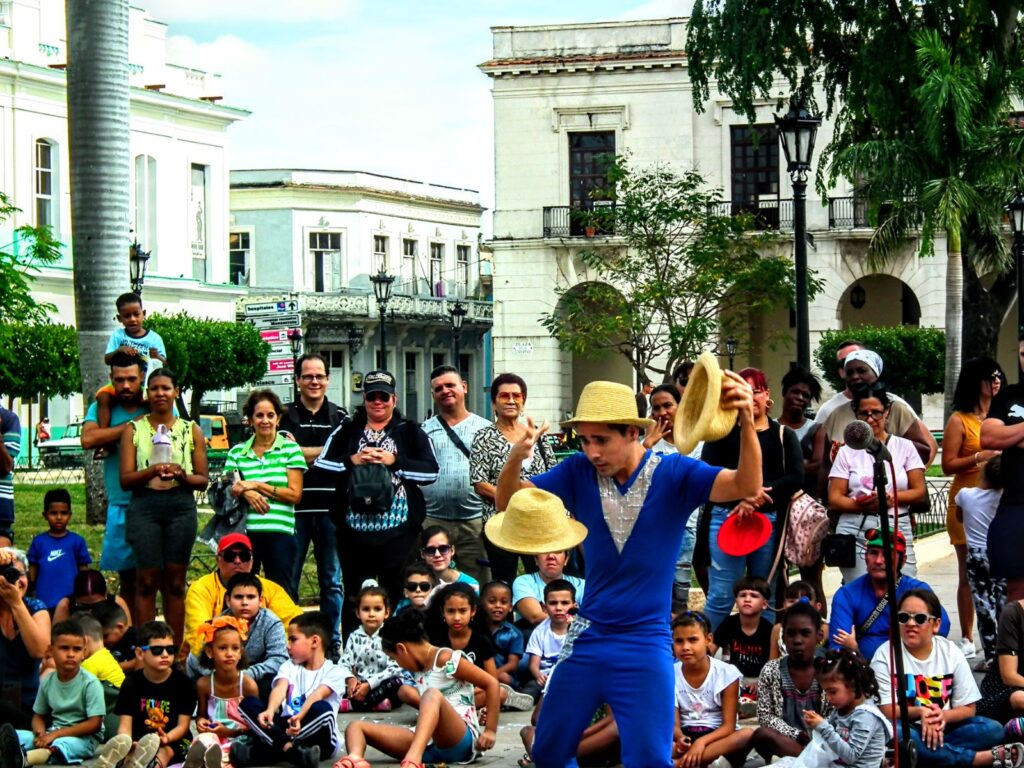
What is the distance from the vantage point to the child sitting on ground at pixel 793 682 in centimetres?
859

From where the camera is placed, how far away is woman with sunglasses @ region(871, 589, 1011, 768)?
829cm

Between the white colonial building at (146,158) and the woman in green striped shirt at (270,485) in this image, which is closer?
the woman in green striped shirt at (270,485)

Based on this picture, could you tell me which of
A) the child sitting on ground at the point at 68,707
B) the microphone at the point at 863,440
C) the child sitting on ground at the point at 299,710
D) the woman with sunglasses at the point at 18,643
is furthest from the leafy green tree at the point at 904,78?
the microphone at the point at 863,440

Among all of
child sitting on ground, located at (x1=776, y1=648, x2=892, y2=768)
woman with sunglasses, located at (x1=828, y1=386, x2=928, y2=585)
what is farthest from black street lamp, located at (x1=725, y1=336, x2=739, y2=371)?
child sitting on ground, located at (x1=776, y1=648, x2=892, y2=768)

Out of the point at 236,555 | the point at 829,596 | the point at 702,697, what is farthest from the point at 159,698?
the point at 829,596

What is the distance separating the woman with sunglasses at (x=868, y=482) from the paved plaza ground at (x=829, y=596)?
3.42ft

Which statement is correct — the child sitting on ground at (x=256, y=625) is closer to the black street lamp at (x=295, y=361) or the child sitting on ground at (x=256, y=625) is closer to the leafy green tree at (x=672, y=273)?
the black street lamp at (x=295, y=361)

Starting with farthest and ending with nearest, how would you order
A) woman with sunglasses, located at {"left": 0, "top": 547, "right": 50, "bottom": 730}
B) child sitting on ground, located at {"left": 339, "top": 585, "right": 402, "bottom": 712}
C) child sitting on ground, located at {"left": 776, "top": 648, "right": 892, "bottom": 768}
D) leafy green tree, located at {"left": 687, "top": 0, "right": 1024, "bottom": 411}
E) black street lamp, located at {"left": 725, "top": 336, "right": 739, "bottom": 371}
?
black street lamp, located at {"left": 725, "top": 336, "right": 739, "bottom": 371} → leafy green tree, located at {"left": 687, "top": 0, "right": 1024, "bottom": 411} → child sitting on ground, located at {"left": 339, "top": 585, "right": 402, "bottom": 712} → woman with sunglasses, located at {"left": 0, "top": 547, "right": 50, "bottom": 730} → child sitting on ground, located at {"left": 776, "top": 648, "right": 892, "bottom": 768}

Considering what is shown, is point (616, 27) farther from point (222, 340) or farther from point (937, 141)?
point (937, 141)

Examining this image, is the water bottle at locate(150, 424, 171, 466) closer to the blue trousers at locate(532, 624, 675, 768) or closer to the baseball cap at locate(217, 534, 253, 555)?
the baseball cap at locate(217, 534, 253, 555)

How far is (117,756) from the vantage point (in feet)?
27.7

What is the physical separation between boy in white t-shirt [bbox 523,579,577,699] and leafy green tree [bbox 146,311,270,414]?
119ft

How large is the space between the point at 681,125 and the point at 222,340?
1433cm

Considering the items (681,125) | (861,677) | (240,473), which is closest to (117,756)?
(240,473)
